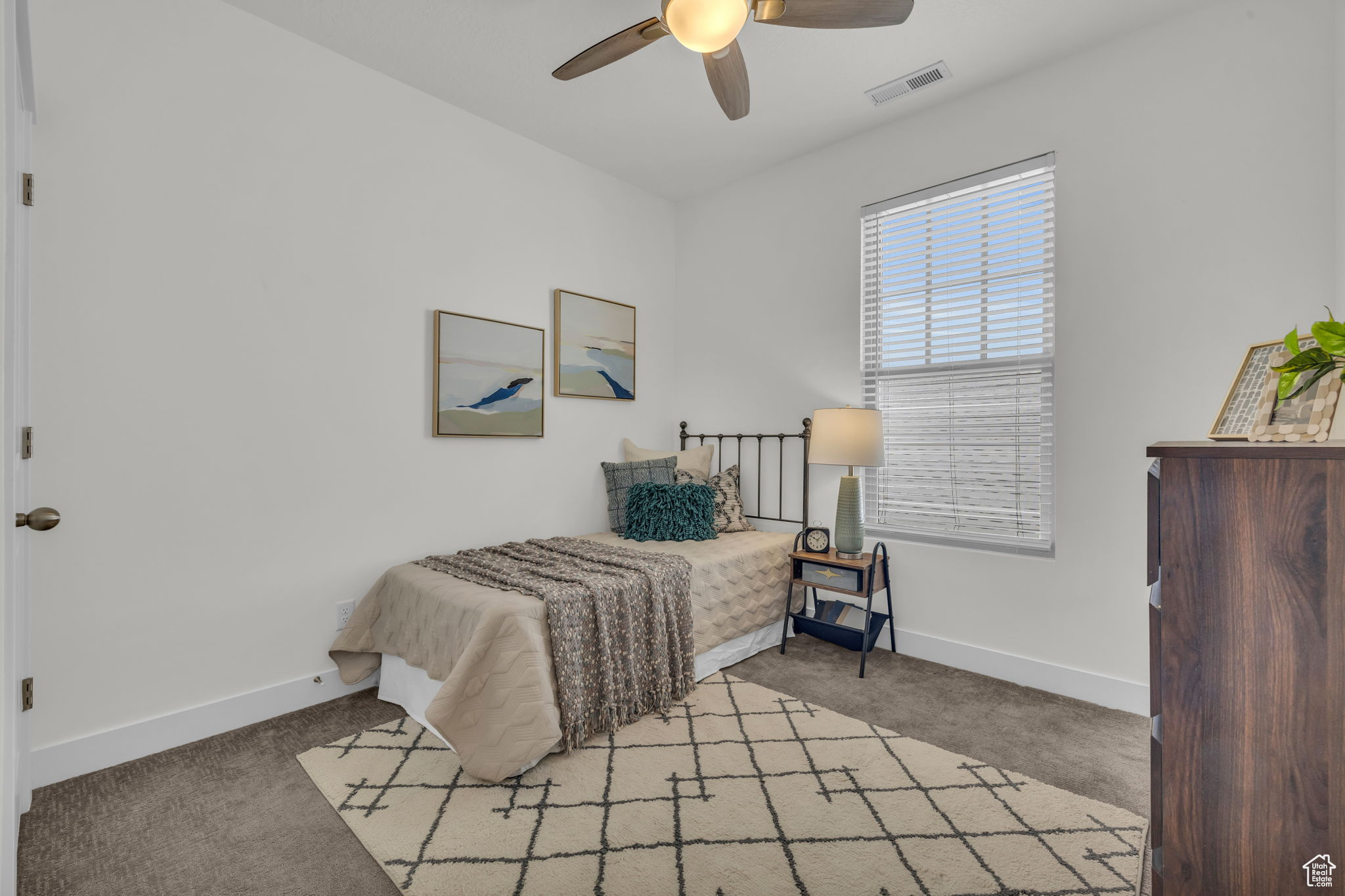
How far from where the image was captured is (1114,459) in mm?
2457

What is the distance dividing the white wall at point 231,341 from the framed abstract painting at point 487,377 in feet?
0.27

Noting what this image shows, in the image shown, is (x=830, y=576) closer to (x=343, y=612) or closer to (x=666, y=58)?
(x=343, y=612)

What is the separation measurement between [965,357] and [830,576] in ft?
4.07

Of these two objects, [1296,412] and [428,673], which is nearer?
[1296,412]

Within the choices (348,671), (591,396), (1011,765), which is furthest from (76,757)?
(1011,765)

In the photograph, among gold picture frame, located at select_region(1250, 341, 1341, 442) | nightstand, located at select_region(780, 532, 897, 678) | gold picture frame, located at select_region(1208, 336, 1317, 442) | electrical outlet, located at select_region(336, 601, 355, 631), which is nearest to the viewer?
gold picture frame, located at select_region(1250, 341, 1341, 442)

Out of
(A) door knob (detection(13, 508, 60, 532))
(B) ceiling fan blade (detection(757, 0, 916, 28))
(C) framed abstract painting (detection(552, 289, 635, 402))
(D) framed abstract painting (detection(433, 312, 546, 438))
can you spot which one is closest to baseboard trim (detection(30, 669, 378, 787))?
(A) door knob (detection(13, 508, 60, 532))

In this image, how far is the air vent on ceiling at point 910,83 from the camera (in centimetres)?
265

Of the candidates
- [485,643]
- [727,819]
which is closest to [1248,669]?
[727,819]

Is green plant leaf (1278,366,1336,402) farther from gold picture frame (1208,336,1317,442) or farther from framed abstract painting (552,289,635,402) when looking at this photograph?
framed abstract painting (552,289,635,402)

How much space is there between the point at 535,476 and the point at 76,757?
203 centimetres

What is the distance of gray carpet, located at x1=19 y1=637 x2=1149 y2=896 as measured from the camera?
5.04ft

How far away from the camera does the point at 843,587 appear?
9.56 feet

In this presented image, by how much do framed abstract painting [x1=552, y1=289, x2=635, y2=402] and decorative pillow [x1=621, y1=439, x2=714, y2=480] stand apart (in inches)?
13.1
